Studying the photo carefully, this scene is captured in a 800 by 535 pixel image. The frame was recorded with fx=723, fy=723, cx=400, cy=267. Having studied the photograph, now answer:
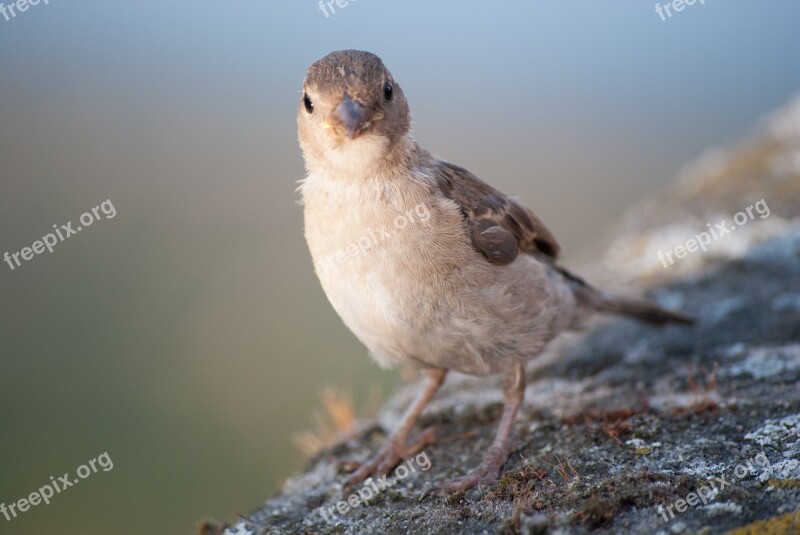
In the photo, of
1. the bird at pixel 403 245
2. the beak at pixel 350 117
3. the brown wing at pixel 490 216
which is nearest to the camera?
the beak at pixel 350 117

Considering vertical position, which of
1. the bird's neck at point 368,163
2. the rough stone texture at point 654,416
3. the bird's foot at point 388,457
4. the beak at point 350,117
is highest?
the beak at point 350,117

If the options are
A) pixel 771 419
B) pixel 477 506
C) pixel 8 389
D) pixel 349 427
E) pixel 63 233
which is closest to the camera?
pixel 477 506

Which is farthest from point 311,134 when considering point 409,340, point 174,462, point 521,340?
point 174,462

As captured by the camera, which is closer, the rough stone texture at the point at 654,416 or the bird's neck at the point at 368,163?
the rough stone texture at the point at 654,416

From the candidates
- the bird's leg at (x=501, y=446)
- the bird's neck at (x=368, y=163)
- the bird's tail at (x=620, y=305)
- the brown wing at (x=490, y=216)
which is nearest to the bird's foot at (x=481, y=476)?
the bird's leg at (x=501, y=446)

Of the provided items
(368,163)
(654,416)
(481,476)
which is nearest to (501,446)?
(481,476)

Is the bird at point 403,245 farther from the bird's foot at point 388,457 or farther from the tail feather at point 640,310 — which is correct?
the tail feather at point 640,310

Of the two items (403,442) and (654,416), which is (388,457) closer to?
(403,442)

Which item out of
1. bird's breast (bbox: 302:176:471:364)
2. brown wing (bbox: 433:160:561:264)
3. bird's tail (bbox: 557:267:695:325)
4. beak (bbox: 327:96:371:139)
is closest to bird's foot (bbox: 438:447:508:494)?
bird's breast (bbox: 302:176:471:364)

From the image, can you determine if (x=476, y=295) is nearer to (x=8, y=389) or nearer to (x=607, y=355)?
(x=607, y=355)
